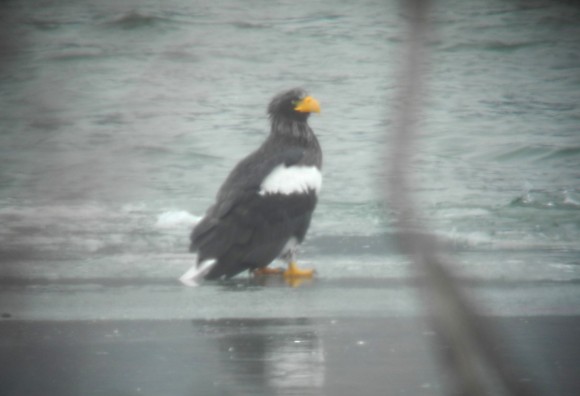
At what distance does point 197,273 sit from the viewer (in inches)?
249

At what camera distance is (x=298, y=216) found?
6.81m

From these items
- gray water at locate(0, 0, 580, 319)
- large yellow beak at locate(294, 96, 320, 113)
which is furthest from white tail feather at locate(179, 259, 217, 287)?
gray water at locate(0, 0, 580, 319)

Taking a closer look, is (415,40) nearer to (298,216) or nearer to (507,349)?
(507,349)

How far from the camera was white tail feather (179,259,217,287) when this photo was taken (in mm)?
6270

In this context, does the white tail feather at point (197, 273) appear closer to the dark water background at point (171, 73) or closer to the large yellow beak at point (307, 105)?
the large yellow beak at point (307, 105)

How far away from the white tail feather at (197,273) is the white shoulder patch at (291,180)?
0.53 m

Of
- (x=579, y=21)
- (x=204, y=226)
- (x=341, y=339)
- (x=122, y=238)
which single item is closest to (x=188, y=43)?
(x=579, y=21)

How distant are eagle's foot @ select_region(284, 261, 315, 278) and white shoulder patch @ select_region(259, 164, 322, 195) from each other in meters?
0.42

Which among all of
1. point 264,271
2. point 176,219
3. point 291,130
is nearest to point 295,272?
point 264,271

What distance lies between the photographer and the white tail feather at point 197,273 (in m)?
6.27

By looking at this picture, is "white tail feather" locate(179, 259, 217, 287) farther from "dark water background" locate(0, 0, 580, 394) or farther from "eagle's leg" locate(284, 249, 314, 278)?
"dark water background" locate(0, 0, 580, 394)

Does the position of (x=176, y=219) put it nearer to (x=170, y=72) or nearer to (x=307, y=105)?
(x=307, y=105)

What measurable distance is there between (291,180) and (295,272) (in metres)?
0.55

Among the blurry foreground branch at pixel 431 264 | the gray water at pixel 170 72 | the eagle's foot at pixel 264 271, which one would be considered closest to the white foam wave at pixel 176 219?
the eagle's foot at pixel 264 271
